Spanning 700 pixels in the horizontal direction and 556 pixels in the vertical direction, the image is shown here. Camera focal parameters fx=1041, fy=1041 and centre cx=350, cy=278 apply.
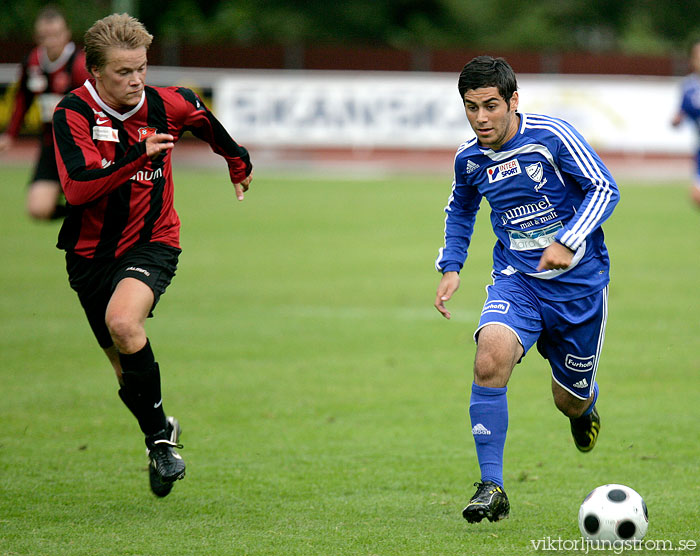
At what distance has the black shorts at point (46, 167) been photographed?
371 inches

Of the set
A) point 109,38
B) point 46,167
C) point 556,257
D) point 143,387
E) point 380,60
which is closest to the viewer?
point 556,257

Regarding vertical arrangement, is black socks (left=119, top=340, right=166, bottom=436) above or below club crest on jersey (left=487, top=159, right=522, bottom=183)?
below

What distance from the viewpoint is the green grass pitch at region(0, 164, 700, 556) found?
455cm

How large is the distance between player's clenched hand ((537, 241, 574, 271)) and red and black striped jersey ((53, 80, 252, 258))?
1802 mm

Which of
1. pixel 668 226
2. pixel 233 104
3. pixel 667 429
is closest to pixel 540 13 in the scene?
pixel 233 104

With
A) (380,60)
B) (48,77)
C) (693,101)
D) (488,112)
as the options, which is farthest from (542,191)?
(380,60)

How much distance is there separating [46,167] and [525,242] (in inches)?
235

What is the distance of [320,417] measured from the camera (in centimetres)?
659

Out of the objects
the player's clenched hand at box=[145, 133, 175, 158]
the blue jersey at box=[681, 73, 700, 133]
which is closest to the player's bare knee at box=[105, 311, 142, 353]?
the player's clenched hand at box=[145, 133, 175, 158]

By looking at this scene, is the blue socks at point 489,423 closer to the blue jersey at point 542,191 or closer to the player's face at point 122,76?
the blue jersey at point 542,191

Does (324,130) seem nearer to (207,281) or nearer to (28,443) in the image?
(207,281)

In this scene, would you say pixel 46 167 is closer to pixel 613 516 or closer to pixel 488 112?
pixel 488 112

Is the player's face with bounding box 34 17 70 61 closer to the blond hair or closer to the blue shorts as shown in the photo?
the blond hair

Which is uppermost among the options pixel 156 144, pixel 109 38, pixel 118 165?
pixel 109 38
